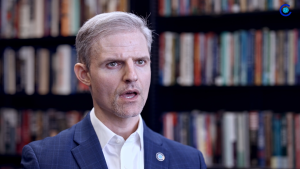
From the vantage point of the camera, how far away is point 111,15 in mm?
1106

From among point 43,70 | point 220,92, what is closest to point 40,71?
point 43,70

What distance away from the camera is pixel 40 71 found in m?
2.12

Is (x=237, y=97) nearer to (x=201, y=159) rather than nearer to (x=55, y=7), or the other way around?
(x=201, y=159)

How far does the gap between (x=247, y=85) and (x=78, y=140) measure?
1.05m

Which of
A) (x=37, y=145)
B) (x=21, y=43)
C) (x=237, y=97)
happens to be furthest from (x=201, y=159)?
(x=21, y=43)

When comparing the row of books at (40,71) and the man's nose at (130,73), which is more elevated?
the man's nose at (130,73)

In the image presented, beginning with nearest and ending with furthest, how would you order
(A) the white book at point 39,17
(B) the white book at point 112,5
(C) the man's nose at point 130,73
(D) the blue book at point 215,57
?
(C) the man's nose at point 130,73 → (D) the blue book at point 215,57 → (B) the white book at point 112,5 → (A) the white book at point 39,17

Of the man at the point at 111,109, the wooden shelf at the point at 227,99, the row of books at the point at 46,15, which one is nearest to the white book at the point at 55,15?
the row of books at the point at 46,15

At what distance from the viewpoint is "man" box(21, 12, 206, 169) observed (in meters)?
1.07

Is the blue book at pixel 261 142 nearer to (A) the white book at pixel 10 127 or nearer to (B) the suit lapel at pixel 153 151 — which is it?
(B) the suit lapel at pixel 153 151

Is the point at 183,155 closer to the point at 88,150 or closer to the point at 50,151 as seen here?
the point at 88,150

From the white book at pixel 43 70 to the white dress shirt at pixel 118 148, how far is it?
3.49 feet

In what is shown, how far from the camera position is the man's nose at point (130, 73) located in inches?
41.6

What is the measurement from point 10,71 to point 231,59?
1314 mm
